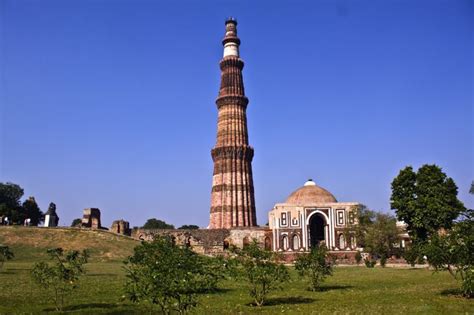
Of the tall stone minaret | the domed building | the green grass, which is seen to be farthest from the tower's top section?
the green grass

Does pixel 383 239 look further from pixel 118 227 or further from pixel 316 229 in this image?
pixel 118 227

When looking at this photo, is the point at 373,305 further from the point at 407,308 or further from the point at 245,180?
the point at 245,180

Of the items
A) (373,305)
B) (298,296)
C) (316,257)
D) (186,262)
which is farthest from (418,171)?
(186,262)

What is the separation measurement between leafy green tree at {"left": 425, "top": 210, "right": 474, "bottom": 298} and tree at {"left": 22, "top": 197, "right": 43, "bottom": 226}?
61.7m

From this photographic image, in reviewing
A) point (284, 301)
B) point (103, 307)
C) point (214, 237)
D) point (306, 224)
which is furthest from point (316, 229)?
point (103, 307)

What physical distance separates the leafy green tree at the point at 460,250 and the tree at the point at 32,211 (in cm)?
6170

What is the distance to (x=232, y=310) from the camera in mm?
13359

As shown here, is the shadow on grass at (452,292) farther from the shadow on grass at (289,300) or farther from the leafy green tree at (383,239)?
the leafy green tree at (383,239)

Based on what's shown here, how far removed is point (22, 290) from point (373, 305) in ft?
40.5

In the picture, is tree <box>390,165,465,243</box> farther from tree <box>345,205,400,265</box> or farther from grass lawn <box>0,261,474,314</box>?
grass lawn <box>0,261,474,314</box>

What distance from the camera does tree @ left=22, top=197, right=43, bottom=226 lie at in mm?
67938

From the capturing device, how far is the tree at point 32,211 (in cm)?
6794

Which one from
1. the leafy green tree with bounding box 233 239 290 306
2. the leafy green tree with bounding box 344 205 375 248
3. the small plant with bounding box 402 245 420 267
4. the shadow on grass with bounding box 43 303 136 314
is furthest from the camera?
the leafy green tree with bounding box 344 205 375 248

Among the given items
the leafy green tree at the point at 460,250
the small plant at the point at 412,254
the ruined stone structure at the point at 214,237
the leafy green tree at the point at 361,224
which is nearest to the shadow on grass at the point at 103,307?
the leafy green tree at the point at 460,250
